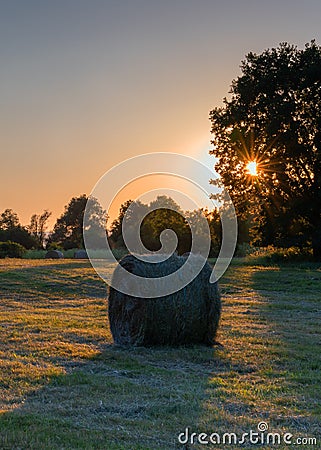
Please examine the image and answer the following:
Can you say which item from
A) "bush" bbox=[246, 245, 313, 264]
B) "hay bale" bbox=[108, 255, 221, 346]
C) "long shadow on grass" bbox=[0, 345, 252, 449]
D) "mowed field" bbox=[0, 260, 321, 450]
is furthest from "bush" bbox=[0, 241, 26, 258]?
"long shadow on grass" bbox=[0, 345, 252, 449]

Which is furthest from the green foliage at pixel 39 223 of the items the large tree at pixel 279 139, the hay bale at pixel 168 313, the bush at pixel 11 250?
the hay bale at pixel 168 313

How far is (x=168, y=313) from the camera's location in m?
10.8

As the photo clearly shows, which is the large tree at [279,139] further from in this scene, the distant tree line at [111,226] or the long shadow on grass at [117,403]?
the long shadow on grass at [117,403]

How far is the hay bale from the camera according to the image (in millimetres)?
10766

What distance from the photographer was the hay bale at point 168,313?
10766mm

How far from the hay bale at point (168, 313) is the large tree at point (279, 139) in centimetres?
2269

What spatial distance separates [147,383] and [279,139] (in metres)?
26.6

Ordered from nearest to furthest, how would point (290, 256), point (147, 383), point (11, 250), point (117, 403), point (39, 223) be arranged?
point (117, 403) < point (147, 383) < point (290, 256) < point (11, 250) < point (39, 223)

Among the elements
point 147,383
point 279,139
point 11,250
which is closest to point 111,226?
point 11,250

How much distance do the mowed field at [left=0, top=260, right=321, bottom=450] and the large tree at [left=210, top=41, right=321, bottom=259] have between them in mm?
18948

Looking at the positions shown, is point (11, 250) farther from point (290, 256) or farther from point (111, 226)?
point (290, 256)

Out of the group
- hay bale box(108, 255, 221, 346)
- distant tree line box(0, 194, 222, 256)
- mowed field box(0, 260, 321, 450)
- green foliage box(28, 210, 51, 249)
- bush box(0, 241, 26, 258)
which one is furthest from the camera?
green foliage box(28, 210, 51, 249)

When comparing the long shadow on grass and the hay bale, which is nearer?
the long shadow on grass

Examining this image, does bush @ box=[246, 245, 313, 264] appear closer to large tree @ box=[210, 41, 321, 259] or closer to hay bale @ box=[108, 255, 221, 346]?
large tree @ box=[210, 41, 321, 259]
